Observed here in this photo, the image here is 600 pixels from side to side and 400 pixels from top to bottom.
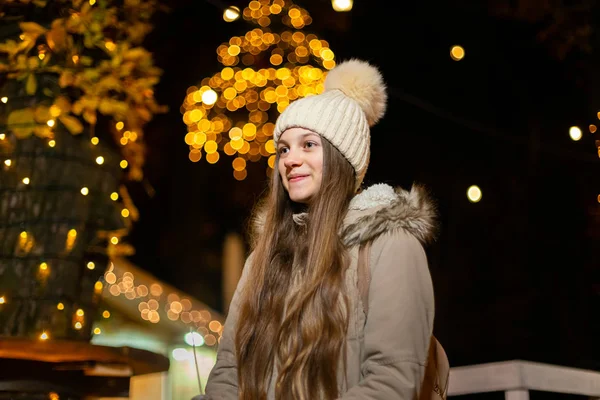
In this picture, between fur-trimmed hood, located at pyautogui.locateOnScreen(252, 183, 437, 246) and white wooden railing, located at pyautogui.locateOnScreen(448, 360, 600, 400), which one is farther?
white wooden railing, located at pyautogui.locateOnScreen(448, 360, 600, 400)

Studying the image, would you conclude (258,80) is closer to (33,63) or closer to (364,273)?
(33,63)

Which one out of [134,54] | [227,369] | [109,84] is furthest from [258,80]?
[227,369]

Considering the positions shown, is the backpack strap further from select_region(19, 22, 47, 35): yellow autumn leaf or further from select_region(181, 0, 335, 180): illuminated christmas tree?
select_region(181, 0, 335, 180): illuminated christmas tree

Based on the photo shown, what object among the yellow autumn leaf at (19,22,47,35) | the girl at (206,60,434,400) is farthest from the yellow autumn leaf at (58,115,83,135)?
the girl at (206,60,434,400)

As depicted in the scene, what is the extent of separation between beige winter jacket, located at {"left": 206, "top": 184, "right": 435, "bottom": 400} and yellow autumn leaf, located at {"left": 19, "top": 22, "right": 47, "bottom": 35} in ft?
6.51

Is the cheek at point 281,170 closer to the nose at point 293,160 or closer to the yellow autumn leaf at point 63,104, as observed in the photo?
the nose at point 293,160

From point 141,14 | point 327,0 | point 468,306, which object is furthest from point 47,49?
point 468,306

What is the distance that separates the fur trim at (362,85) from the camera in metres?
3.61

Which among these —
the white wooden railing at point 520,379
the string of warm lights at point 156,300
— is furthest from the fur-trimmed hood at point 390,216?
the string of warm lights at point 156,300

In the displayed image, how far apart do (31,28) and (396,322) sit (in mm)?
2535

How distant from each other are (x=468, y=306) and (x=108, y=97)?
316 inches

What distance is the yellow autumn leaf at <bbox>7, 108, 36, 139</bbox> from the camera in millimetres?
4500

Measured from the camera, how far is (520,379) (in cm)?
366

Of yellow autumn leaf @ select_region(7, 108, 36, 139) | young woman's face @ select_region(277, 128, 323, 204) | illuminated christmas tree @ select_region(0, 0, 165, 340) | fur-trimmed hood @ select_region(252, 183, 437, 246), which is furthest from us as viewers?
yellow autumn leaf @ select_region(7, 108, 36, 139)
